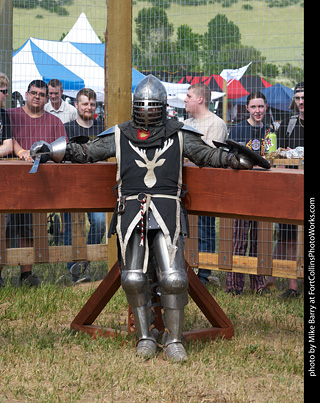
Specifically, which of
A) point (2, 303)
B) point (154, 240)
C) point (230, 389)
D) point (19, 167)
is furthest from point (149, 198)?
point (2, 303)

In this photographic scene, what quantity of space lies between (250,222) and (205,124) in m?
1.03

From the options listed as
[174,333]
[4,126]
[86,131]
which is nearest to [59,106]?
[86,131]

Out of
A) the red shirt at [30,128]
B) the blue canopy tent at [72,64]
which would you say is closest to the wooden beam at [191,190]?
the red shirt at [30,128]

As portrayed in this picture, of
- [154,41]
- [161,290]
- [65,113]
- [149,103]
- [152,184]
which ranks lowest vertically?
[161,290]

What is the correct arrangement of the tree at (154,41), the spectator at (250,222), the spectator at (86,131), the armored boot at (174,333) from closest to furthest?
1. the armored boot at (174,333)
2. the spectator at (250,222)
3. the tree at (154,41)
4. the spectator at (86,131)

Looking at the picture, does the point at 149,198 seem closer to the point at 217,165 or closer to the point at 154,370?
the point at 217,165

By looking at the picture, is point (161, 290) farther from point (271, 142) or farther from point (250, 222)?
point (271, 142)

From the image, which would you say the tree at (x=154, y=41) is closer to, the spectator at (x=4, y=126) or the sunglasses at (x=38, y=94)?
the sunglasses at (x=38, y=94)

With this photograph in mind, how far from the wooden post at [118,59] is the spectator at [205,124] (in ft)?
3.24

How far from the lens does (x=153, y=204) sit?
4.60 metres

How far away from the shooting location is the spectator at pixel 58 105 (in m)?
7.16

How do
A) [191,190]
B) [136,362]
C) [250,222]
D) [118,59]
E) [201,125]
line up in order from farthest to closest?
[201,125]
[250,222]
[118,59]
[191,190]
[136,362]

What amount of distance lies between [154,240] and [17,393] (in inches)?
52.3

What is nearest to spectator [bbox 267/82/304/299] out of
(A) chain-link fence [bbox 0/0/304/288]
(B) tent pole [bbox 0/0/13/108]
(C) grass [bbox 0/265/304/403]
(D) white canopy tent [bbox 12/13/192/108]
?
(A) chain-link fence [bbox 0/0/304/288]
